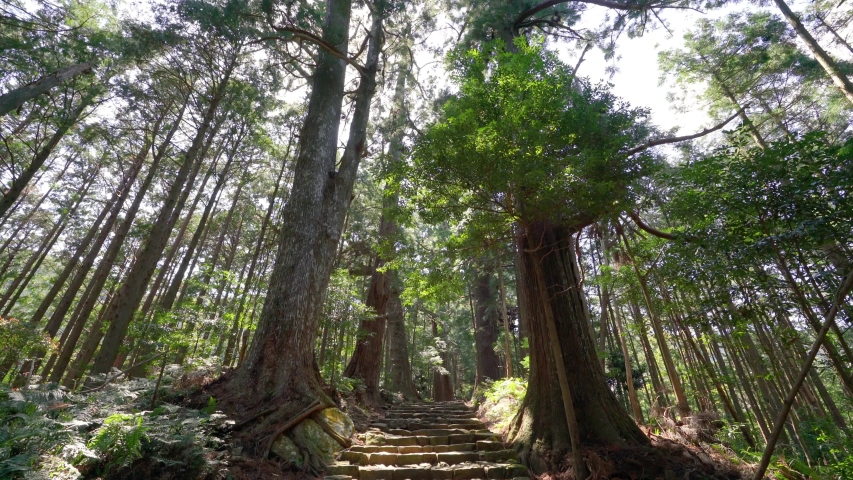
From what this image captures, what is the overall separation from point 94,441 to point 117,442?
0.18 metres

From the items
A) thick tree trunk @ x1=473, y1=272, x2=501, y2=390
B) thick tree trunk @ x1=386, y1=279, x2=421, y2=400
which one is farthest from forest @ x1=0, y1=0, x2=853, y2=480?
thick tree trunk @ x1=473, y1=272, x2=501, y2=390

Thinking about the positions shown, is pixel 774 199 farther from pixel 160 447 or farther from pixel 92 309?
pixel 92 309

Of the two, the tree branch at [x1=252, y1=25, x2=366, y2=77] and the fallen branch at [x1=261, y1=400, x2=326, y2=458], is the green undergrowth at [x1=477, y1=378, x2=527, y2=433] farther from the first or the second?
the tree branch at [x1=252, y1=25, x2=366, y2=77]

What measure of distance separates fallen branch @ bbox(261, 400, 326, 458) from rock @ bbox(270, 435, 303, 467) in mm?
72

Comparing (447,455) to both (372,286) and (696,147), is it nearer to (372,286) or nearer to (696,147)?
(372,286)

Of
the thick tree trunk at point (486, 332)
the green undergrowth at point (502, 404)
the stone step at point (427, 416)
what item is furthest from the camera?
the thick tree trunk at point (486, 332)

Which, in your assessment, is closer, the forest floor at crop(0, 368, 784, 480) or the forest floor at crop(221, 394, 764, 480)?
the forest floor at crop(0, 368, 784, 480)

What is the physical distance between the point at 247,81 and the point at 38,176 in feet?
42.8

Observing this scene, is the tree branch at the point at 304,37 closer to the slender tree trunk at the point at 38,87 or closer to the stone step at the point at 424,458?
the slender tree trunk at the point at 38,87

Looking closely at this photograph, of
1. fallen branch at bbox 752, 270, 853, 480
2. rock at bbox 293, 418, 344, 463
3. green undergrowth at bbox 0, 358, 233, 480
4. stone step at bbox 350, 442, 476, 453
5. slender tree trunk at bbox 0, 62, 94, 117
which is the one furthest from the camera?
slender tree trunk at bbox 0, 62, 94, 117

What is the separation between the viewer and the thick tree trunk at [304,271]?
473cm

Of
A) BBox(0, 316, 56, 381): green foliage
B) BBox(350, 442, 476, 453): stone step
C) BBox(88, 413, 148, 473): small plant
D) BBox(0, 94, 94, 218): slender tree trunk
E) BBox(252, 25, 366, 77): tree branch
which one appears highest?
BBox(252, 25, 366, 77): tree branch

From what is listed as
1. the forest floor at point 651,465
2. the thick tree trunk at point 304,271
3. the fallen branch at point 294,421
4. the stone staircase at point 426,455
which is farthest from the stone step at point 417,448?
the forest floor at point 651,465

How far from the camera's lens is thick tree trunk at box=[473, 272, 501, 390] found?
12791 millimetres
